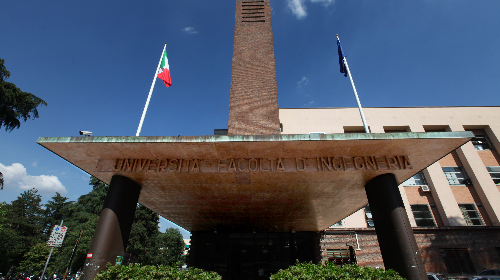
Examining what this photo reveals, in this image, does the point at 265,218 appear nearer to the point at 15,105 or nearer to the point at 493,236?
the point at 493,236

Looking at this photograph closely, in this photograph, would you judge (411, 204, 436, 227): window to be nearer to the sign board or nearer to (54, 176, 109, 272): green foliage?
the sign board

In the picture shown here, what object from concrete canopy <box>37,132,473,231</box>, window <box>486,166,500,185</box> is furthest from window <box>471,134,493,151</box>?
concrete canopy <box>37,132,473,231</box>

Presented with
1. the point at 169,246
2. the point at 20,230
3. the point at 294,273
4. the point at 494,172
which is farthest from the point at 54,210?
the point at 494,172

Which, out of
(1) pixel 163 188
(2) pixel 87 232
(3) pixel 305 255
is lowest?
(3) pixel 305 255

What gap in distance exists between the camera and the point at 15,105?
21.0 m

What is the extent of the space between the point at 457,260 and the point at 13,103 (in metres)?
40.3

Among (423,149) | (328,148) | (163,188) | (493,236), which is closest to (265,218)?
(163,188)

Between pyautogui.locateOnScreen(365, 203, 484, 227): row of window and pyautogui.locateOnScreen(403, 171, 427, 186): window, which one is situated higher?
pyautogui.locateOnScreen(403, 171, 427, 186): window

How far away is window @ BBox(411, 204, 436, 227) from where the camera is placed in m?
21.7

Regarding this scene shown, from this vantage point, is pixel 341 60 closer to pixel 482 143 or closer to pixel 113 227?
pixel 113 227

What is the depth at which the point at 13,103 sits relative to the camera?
67.9 ft

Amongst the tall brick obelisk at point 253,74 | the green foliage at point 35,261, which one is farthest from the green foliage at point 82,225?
the tall brick obelisk at point 253,74

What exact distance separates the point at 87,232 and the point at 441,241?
3884cm

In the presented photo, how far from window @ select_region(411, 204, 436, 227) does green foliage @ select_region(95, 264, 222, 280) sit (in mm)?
22522
